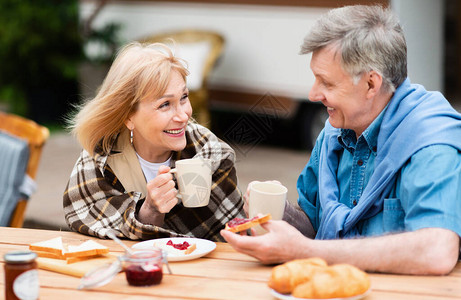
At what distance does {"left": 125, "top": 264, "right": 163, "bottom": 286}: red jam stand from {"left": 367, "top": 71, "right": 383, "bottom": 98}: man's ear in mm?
1037

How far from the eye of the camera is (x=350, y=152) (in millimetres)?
2811

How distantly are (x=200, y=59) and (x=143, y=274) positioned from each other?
7.38m

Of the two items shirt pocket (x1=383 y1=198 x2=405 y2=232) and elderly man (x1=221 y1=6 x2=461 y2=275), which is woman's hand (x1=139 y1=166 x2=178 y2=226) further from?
shirt pocket (x1=383 y1=198 x2=405 y2=232)

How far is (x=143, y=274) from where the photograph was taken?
84.1 inches

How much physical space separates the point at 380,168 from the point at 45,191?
527 centimetres

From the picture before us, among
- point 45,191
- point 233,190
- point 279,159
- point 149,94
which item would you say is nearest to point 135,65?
point 149,94

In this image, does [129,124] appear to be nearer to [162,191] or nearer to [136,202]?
[136,202]

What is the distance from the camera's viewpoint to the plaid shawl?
2.82 metres

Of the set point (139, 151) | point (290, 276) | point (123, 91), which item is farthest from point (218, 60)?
point (290, 276)

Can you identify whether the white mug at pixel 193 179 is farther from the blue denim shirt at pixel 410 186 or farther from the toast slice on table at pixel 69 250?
the blue denim shirt at pixel 410 186

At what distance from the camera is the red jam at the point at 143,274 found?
84.1 inches

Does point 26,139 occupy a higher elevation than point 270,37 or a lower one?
higher

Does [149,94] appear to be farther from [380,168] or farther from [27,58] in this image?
[27,58]

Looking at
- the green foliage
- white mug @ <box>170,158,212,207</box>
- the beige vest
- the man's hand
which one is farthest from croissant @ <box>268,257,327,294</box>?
the green foliage
